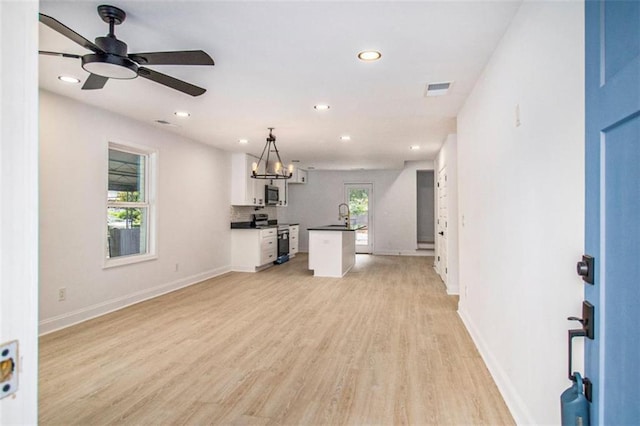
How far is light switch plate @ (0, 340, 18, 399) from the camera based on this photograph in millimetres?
604

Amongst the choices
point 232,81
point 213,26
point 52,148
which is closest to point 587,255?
point 213,26

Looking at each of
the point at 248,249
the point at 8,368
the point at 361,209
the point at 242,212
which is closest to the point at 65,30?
the point at 8,368

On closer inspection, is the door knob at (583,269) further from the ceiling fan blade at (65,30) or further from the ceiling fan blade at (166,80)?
the ceiling fan blade at (166,80)

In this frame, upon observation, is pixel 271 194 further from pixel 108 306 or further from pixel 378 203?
pixel 108 306

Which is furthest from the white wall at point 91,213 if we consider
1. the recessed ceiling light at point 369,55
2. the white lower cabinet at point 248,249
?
the recessed ceiling light at point 369,55

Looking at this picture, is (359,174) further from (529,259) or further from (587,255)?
(587,255)

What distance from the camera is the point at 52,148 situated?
379 cm

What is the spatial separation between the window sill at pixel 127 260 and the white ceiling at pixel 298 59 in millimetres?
1841

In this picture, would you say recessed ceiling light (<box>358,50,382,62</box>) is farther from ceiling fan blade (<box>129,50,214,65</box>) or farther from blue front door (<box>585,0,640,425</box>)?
blue front door (<box>585,0,640,425</box>)

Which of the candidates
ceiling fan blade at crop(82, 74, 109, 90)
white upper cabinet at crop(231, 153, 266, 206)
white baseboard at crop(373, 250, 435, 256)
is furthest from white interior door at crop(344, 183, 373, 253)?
ceiling fan blade at crop(82, 74, 109, 90)

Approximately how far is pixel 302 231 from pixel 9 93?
10614 mm

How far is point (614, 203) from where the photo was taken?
106 cm

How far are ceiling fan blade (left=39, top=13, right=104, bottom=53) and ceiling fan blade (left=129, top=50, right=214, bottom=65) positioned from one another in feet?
0.73

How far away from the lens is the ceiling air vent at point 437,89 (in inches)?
136
